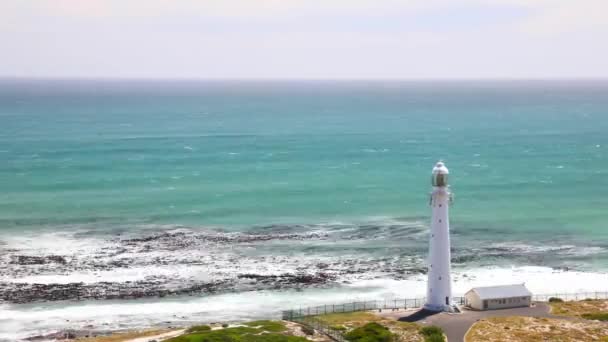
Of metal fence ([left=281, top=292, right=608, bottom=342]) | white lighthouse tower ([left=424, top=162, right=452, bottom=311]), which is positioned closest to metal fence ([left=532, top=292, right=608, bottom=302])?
metal fence ([left=281, top=292, right=608, bottom=342])

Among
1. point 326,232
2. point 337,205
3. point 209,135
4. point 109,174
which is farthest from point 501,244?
point 209,135

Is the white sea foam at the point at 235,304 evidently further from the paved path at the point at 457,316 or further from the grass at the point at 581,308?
the paved path at the point at 457,316

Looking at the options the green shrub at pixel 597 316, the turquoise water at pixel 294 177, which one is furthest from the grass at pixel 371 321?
the turquoise water at pixel 294 177

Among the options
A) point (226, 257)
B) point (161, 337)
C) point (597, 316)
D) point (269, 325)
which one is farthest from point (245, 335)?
point (226, 257)

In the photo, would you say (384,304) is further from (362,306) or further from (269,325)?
(269,325)

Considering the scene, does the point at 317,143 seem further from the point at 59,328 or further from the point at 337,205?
the point at 59,328
